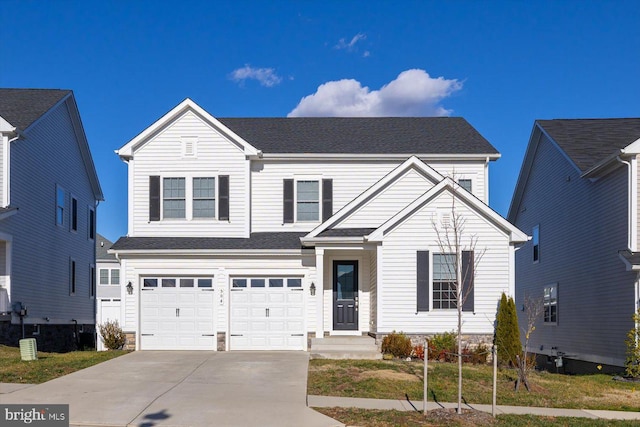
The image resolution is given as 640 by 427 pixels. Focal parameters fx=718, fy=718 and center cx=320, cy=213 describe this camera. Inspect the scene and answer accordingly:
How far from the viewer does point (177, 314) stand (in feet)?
72.3

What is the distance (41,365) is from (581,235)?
15951 mm

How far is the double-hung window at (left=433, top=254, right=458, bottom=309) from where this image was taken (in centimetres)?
2058

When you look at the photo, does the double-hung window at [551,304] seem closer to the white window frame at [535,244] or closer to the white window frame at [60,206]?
the white window frame at [535,244]

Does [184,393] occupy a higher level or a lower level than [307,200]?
lower

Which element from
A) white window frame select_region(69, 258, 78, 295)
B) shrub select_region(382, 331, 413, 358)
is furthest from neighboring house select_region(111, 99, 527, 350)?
white window frame select_region(69, 258, 78, 295)

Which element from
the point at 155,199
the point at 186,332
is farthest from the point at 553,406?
the point at 155,199

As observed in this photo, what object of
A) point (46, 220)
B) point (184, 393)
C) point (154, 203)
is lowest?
point (184, 393)

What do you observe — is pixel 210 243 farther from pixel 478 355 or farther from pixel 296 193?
pixel 478 355

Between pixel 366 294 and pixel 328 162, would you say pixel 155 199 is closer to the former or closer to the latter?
pixel 328 162

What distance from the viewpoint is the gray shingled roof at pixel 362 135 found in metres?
24.0

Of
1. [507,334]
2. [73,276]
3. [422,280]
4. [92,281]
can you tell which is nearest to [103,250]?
[92,281]

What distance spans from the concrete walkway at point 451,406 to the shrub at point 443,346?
5837 millimetres

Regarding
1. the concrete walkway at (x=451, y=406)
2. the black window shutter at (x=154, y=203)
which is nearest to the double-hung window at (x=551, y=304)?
the concrete walkway at (x=451, y=406)

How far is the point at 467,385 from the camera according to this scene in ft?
50.0
